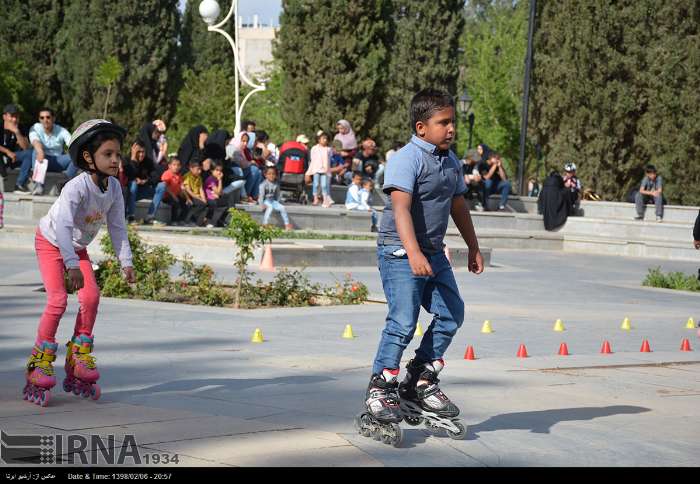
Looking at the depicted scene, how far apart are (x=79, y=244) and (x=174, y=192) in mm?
14502

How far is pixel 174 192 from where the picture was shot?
21.7m

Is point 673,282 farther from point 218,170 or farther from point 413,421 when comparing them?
point 413,421

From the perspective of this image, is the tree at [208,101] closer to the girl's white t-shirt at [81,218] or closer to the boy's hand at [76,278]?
the girl's white t-shirt at [81,218]

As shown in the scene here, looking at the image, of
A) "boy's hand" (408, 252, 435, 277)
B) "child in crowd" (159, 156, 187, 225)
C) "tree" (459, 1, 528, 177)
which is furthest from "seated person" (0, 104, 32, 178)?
"tree" (459, 1, 528, 177)

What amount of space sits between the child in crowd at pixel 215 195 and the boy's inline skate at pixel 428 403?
15687 mm

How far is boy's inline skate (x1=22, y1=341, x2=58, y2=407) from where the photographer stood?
693cm

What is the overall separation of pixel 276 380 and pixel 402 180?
2366mm

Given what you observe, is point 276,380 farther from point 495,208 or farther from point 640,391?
point 495,208

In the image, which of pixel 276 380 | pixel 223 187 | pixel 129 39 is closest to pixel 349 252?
pixel 223 187

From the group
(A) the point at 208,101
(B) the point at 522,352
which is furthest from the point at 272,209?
(A) the point at 208,101

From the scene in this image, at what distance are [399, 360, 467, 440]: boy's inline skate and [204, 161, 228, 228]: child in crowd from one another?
1569cm

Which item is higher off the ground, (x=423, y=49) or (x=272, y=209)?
(x=423, y=49)

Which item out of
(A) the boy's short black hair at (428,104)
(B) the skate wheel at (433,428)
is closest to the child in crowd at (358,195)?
(A) the boy's short black hair at (428,104)

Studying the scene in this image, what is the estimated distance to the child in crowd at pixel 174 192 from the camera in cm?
2141
